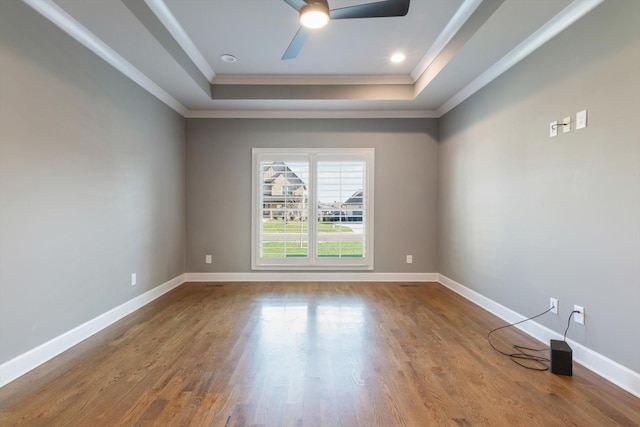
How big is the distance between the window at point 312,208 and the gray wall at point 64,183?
61.4 inches

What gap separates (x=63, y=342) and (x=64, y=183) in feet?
4.19

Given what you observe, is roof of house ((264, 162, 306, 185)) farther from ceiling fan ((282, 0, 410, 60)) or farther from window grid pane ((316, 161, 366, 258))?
ceiling fan ((282, 0, 410, 60))

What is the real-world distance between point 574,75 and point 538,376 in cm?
222

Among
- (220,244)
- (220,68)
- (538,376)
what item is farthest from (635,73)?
(220,244)

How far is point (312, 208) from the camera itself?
4695mm

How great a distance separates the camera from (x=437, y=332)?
283 centimetres

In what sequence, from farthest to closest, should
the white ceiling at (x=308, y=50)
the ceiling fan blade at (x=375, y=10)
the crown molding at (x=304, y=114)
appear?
the crown molding at (x=304, y=114) < the white ceiling at (x=308, y=50) < the ceiling fan blade at (x=375, y=10)

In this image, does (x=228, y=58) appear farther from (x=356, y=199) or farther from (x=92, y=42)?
(x=356, y=199)

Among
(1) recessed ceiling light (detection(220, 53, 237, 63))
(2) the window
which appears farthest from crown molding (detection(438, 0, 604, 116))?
(1) recessed ceiling light (detection(220, 53, 237, 63))

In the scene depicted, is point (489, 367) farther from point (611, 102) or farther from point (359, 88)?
point (359, 88)

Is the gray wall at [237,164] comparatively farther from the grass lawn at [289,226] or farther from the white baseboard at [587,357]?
the white baseboard at [587,357]

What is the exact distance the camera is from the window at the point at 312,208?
469 centimetres

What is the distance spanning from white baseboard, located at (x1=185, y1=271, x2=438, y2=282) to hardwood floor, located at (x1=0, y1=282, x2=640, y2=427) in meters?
1.40

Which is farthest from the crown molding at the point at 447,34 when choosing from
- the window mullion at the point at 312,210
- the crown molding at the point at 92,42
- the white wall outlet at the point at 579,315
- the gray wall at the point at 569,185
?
the crown molding at the point at 92,42
